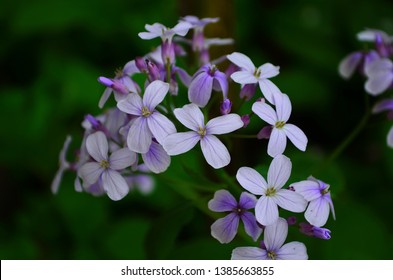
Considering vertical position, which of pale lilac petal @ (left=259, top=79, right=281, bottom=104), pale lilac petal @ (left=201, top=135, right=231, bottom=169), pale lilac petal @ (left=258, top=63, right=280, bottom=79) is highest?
pale lilac petal @ (left=258, top=63, right=280, bottom=79)

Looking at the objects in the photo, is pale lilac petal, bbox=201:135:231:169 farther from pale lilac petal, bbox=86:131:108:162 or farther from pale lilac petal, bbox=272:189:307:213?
pale lilac petal, bbox=86:131:108:162

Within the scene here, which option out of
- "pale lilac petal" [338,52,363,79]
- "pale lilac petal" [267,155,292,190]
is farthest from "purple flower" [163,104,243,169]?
"pale lilac petal" [338,52,363,79]

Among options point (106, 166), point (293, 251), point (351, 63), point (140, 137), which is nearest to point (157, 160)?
point (140, 137)

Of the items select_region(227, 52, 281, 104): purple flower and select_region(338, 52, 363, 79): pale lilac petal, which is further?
select_region(338, 52, 363, 79): pale lilac petal

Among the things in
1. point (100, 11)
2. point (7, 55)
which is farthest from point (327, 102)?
point (7, 55)

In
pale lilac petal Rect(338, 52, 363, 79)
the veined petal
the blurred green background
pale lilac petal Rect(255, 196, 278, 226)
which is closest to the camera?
pale lilac petal Rect(255, 196, 278, 226)
